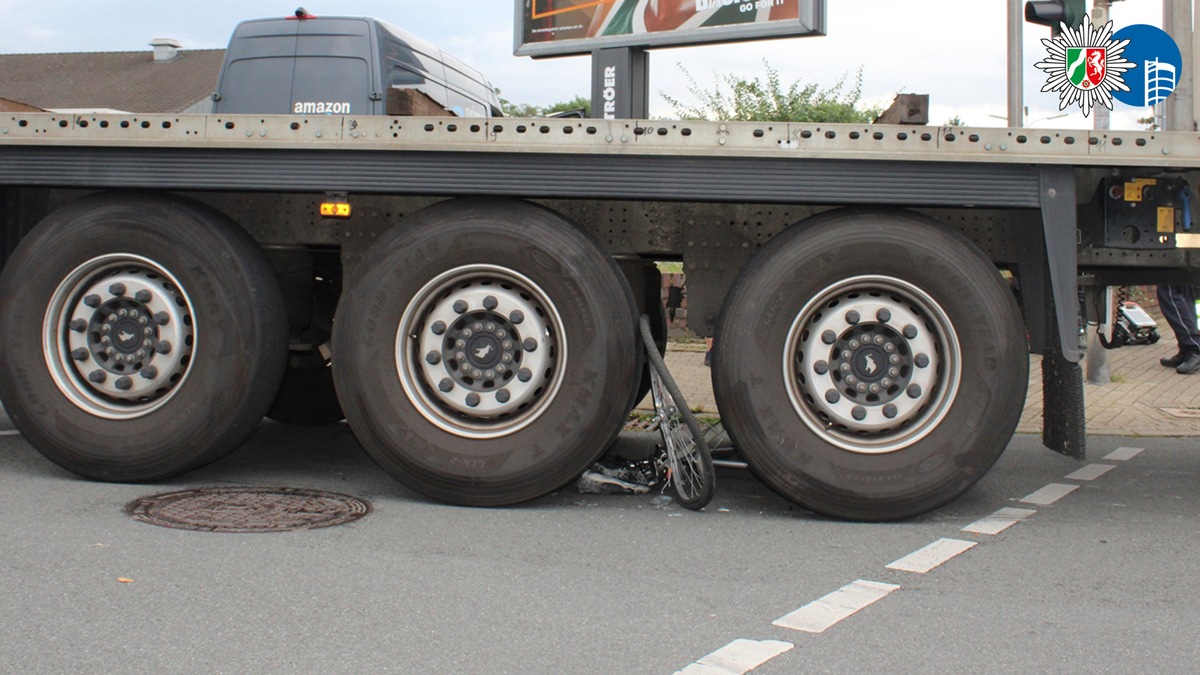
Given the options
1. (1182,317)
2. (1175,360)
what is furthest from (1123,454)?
(1175,360)

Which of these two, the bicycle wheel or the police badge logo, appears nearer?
the bicycle wheel

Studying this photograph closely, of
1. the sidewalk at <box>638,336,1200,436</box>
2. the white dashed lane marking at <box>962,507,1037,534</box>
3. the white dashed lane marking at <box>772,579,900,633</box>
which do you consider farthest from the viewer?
the sidewalk at <box>638,336,1200,436</box>

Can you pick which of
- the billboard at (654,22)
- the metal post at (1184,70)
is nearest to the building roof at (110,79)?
the billboard at (654,22)

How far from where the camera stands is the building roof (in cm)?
3938

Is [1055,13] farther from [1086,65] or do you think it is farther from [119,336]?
[119,336]

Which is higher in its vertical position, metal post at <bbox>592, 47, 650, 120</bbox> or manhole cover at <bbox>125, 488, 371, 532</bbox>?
metal post at <bbox>592, 47, 650, 120</bbox>

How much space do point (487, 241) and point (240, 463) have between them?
82.3 inches

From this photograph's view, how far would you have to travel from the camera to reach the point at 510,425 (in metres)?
5.38

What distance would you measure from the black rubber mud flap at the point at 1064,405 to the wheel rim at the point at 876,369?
692 mm

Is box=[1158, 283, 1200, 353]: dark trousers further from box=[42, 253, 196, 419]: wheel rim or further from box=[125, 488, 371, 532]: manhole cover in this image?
box=[42, 253, 196, 419]: wheel rim

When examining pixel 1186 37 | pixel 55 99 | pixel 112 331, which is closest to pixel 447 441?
pixel 112 331

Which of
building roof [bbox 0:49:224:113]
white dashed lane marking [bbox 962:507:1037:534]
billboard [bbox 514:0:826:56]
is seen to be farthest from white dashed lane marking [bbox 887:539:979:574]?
building roof [bbox 0:49:224:113]

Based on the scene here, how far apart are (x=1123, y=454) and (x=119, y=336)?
5.52m

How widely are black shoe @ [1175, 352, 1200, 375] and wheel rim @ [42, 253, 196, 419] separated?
30.3 feet
